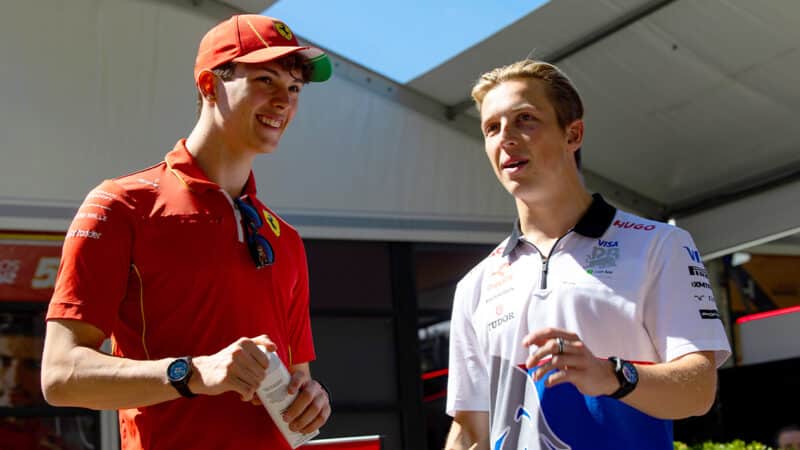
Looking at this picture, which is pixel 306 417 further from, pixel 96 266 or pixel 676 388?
pixel 676 388

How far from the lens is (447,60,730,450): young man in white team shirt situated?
198 centimetres

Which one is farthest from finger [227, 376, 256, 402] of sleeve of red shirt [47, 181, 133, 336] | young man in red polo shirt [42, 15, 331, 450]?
sleeve of red shirt [47, 181, 133, 336]

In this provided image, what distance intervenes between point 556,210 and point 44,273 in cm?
399

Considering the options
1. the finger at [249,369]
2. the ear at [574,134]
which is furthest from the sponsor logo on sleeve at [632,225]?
the finger at [249,369]

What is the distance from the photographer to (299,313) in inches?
93.2

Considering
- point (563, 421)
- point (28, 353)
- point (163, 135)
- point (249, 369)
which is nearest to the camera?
point (249, 369)

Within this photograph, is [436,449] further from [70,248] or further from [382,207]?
[70,248]

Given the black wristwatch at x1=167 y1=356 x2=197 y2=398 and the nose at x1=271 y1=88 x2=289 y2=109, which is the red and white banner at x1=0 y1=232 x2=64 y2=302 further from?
the black wristwatch at x1=167 y1=356 x2=197 y2=398

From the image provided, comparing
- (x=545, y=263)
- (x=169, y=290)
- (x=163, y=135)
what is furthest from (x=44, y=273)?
(x=545, y=263)

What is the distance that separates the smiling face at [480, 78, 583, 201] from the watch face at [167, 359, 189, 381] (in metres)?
0.85

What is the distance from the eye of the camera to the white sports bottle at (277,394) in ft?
6.07

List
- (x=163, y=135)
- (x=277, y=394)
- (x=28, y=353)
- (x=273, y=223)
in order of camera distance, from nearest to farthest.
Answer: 1. (x=277, y=394)
2. (x=273, y=223)
3. (x=28, y=353)
4. (x=163, y=135)

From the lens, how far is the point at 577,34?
18.6ft

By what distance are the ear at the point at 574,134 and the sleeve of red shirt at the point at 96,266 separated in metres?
1.00
